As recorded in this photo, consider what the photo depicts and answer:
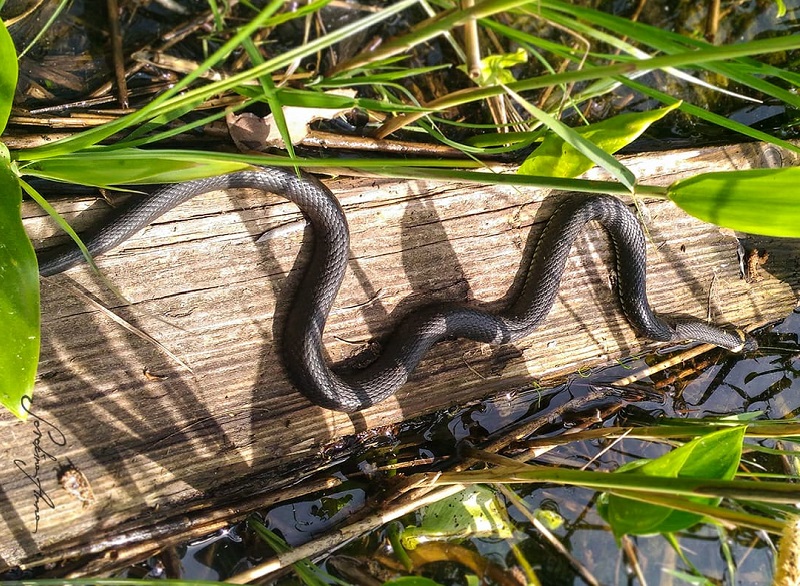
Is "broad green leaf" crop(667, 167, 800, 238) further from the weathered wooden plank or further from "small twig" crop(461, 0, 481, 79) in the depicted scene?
the weathered wooden plank

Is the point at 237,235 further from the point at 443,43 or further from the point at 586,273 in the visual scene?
the point at 586,273

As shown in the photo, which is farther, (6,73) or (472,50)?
(6,73)

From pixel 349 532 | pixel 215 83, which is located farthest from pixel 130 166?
pixel 349 532

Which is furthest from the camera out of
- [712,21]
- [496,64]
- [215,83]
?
[712,21]

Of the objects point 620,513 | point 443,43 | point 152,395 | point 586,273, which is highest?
point 443,43

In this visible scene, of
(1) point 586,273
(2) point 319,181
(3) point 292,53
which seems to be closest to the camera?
(3) point 292,53

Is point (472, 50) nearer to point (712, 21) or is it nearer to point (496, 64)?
point (496, 64)

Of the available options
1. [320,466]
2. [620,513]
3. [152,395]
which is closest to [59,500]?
[152,395]
